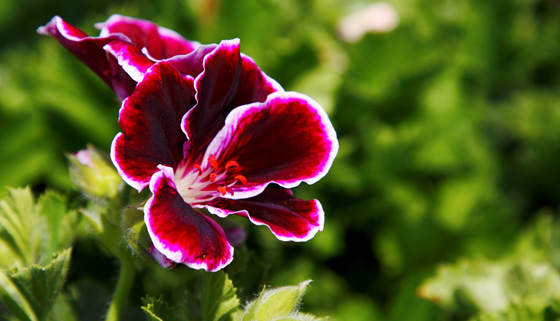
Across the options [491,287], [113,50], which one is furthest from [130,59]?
[491,287]

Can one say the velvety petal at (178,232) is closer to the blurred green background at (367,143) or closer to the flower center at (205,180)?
the flower center at (205,180)

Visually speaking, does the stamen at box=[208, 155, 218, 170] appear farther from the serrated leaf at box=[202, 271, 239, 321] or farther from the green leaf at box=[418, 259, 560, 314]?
the green leaf at box=[418, 259, 560, 314]

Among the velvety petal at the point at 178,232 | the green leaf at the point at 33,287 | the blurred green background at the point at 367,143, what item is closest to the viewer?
the velvety petal at the point at 178,232

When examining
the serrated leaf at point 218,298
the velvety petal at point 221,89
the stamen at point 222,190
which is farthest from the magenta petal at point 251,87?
the serrated leaf at point 218,298

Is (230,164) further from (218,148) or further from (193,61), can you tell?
(193,61)

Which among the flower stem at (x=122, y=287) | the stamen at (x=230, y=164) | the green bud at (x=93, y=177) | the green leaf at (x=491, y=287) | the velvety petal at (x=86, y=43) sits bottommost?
the flower stem at (x=122, y=287)

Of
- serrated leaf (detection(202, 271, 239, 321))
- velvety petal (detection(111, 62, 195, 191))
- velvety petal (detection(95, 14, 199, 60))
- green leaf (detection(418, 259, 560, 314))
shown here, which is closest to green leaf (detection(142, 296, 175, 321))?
serrated leaf (detection(202, 271, 239, 321))
